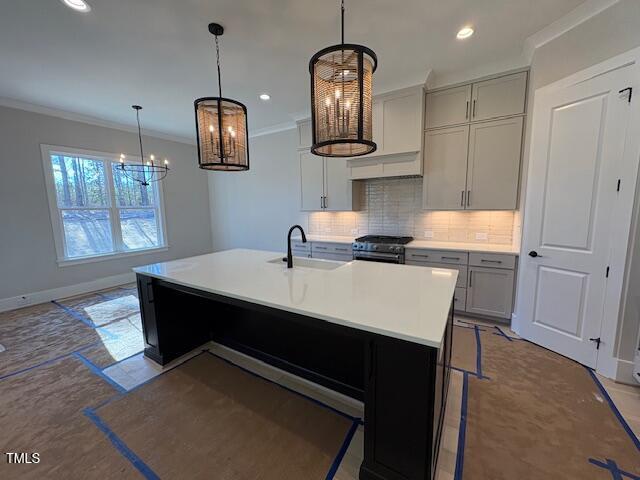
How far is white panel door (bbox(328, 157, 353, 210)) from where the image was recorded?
3.94 m

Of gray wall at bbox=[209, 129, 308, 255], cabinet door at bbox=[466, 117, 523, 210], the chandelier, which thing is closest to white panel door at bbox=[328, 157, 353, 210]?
gray wall at bbox=[209, 129, 308, 255]

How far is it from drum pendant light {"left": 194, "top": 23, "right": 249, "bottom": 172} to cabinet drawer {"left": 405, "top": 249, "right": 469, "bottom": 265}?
Answer: 7.86ft

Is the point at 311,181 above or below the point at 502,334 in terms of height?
above

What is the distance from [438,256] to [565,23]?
7.73 feet

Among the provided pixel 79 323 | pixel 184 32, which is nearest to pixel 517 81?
pixel 184 32

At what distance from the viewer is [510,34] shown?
2361 mm

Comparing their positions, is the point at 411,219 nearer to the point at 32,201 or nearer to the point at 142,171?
the point at 142,171

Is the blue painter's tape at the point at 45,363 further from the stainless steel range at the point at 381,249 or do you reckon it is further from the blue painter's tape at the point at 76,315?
the stainless steel range at the point at 381,249

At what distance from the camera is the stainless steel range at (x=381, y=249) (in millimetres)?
3377

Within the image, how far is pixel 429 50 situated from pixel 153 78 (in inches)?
121

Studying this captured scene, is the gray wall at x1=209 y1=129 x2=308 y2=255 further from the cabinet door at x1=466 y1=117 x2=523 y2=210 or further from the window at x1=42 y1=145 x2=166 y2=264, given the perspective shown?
the cabinet door at x1=466 y1=117 x2=523 y2=210

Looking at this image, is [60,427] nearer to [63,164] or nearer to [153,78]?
[153,78]

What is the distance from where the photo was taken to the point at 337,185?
404cm

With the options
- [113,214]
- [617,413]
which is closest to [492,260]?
[617,413]
